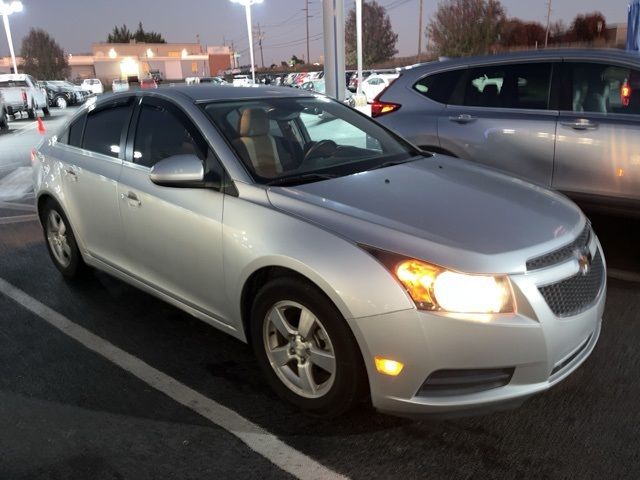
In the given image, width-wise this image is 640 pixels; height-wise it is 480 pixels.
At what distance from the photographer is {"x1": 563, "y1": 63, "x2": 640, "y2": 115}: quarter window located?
4906 mm

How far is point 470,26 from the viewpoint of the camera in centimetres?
6019

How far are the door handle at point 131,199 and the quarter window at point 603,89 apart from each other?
3.79 metres

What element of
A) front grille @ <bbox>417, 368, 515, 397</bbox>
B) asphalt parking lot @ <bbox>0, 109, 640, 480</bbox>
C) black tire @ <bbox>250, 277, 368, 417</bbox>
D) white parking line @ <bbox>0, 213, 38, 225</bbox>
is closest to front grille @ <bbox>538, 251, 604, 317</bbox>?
front grille @ <bbox>417, 368, 515, 397</bbox>

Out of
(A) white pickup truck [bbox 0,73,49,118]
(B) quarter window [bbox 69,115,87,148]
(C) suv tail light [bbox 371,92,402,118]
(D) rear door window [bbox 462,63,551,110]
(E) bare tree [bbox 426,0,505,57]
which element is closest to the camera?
Result: (B) quarter window [bbox 69,115,87,148]

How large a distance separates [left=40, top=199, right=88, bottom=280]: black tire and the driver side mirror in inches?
68.1

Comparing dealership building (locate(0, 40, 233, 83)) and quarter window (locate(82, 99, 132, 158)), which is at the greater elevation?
dealership building (locate(0, 40, 233, 83))

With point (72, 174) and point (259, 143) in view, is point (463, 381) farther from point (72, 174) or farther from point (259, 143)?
point (72, 174)

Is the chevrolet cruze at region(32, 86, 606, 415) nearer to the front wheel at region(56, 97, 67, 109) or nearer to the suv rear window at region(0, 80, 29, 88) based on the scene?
the suv rear window at region(0, 80, 29, 88)

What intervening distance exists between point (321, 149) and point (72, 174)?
6.56 ft

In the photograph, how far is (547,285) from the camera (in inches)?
101

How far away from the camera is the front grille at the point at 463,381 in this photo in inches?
98.9

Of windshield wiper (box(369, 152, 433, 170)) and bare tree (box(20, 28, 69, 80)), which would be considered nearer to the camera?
windshield wiper (box(369, 152, 433, 170))

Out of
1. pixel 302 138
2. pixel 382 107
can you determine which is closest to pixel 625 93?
pixel 382 107

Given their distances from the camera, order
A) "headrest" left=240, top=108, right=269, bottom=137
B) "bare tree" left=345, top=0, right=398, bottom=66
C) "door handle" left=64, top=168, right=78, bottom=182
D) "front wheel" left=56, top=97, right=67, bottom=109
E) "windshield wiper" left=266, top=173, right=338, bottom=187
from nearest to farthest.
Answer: "windshield wiper" left=266, top=173, right=338, bottom=187 → "headrest" left=240, top=108, right=269, bottom=137 → "door handle" left=64, top=168, right=78, bottom=182 → "front wheel" left=56, top=97, right=67, bottom=109 → "bare tree" left=345, top=0, right=398, bottom=66
